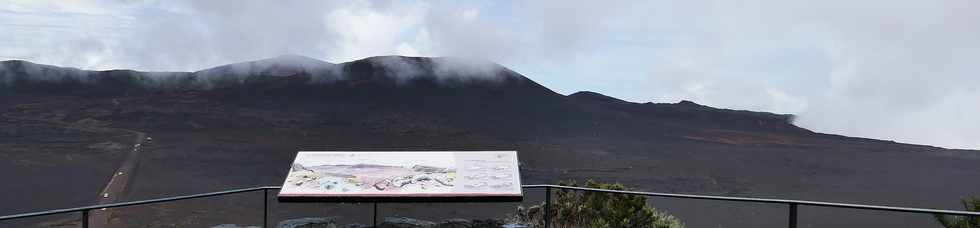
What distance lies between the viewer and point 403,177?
6.71 m

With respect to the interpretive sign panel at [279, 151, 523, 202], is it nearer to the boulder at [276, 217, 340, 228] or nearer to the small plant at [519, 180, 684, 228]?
the boulder at [276, 217, 340, 228]

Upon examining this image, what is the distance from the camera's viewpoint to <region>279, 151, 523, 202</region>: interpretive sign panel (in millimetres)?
6355

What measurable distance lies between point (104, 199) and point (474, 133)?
55.5ft

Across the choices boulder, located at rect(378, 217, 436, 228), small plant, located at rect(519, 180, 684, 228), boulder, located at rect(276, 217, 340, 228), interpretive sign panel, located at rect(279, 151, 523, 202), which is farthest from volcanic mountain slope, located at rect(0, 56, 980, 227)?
interpretive sign panel, located at rect(279, 151, 523, 202)

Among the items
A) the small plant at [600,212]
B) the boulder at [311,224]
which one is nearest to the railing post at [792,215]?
the small plant at [600,212]

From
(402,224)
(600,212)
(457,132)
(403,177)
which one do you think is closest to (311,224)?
(402,224)

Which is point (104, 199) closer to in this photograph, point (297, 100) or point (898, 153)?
point (297, 100)

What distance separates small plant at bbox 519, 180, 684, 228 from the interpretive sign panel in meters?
1.77

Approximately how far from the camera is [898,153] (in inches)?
1426

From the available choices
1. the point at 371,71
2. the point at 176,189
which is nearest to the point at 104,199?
the point at 176,189

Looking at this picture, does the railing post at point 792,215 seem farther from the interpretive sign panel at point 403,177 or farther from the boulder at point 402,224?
the boulder at point 402,224

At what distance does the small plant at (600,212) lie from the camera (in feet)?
27.3

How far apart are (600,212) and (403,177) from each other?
2777mm

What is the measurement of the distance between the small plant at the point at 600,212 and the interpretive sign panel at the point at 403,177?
1771 mm
